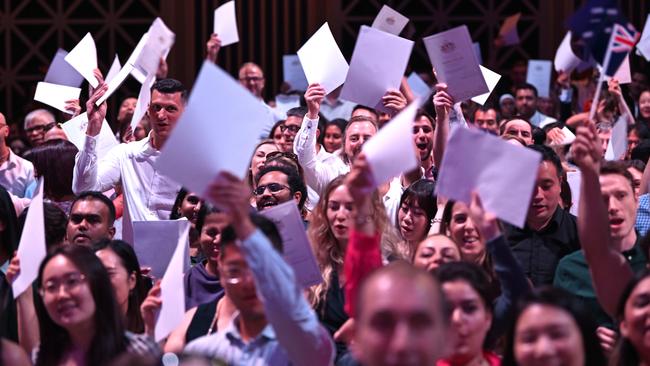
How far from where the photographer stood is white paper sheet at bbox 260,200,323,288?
4.59 meters

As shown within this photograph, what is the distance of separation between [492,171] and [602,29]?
80 cm

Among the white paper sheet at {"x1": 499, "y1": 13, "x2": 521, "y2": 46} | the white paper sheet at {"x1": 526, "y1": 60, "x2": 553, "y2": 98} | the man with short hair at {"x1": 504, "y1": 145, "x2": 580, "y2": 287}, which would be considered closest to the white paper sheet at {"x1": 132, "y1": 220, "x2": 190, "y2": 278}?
the man with short hair at {"x1": 504, "y1": 145, "x2": 580, "y2": 287}

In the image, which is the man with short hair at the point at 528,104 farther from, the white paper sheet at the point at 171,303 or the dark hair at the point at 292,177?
the white paper sheet at the point at 171,303

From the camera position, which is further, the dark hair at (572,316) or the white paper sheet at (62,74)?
the white paper sheet at (62,74)

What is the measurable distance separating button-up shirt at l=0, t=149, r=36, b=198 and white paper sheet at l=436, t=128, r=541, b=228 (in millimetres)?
4242

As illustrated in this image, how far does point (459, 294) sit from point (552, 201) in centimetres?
175

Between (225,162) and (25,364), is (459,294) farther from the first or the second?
(25,364)

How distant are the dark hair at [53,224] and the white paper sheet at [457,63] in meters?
1.79

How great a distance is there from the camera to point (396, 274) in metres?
3.53

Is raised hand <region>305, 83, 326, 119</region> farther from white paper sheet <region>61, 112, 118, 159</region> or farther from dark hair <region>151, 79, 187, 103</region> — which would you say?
white paper sheet <region>61, 112, 118, 159</region>

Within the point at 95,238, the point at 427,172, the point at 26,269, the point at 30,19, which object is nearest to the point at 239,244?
the point at 26,269

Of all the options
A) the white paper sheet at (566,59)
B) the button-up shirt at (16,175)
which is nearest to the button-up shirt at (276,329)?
the button-up shirt at (16,175)

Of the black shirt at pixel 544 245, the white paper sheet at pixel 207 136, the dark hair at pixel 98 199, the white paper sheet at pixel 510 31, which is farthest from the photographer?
the white paper sheet at pixel 510 31

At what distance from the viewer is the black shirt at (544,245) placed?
559cm
